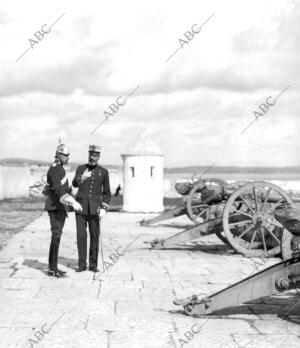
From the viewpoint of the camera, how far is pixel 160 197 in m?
21.6

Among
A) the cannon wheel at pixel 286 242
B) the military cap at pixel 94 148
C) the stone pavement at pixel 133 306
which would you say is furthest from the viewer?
the military cap at pixel 94 148

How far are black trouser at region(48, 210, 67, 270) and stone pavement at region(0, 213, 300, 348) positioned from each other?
22 cm

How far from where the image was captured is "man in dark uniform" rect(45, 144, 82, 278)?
26.2 feet

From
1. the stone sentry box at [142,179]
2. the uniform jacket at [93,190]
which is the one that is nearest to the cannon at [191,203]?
the uniform jacket at [93,190]

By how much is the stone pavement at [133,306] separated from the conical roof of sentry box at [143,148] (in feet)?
36.5

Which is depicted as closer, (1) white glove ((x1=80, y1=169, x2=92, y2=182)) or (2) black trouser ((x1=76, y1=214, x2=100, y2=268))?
(2) black trouser ((x1=76, y1=214, x2=100, y2=268))

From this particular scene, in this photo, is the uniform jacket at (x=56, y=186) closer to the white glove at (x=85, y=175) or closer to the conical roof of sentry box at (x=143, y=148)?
the white glove at (x=85, y=175)

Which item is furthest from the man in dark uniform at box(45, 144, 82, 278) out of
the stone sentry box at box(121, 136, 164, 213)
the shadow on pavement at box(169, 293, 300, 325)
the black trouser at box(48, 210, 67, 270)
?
the stone sentry box at box(121, 136, 164, 213)

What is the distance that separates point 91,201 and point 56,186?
0.56 m

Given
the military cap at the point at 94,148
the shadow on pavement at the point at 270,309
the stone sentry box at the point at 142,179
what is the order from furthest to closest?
the stone sentry box at the point at 142,179 → the military cap at the point at 94,148 → the shadow on pavement at the point at 270,309

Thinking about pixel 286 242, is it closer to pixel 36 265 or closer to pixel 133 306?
pixel 133 306

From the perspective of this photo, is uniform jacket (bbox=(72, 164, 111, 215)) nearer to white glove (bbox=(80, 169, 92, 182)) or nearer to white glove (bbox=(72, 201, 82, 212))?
white glove (bbox=(80, 169, 92, 182))

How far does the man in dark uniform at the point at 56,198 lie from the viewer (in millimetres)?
7992

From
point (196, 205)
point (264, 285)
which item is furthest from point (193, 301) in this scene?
point (196, 205)
